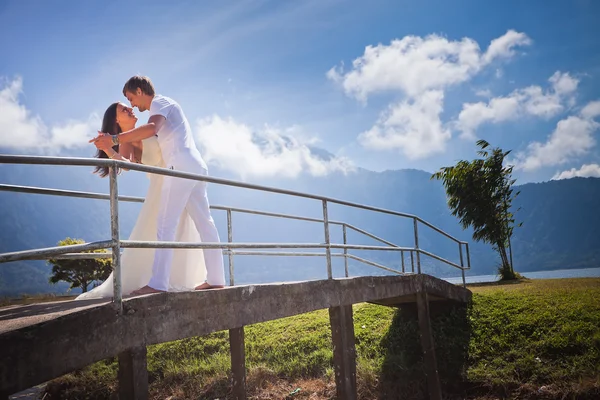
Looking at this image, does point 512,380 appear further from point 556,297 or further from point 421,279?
point 556,297

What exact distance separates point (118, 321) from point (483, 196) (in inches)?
1082

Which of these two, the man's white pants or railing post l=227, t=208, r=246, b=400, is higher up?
the man's white pants

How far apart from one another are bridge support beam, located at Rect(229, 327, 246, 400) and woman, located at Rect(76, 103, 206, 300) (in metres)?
1.93

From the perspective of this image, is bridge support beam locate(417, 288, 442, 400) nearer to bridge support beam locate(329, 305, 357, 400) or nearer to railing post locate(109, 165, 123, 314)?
bridge support beam locate(329, 305, 357, 400)

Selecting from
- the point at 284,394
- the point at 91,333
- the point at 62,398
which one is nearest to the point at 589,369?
the point at 284,394

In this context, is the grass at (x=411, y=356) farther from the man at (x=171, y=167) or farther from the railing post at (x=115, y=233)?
the railing post at (x=115, y=233)

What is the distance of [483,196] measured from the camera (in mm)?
28484

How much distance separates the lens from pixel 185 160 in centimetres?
487

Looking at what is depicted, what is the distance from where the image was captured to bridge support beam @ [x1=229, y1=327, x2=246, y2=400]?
675 centimetres

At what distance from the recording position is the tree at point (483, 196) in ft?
93.1

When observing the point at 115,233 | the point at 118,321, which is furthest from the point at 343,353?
the point at 115,233

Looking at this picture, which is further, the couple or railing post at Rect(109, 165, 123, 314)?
the couple

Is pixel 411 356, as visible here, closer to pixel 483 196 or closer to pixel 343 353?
pixel 343 353

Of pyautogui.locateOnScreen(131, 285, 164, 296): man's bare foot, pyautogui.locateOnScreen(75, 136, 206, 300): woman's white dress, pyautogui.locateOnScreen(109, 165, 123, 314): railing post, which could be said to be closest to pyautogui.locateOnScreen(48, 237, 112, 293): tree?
pyautogui.locateOnScreen(75, 136, 206, 300): woman's white dress
